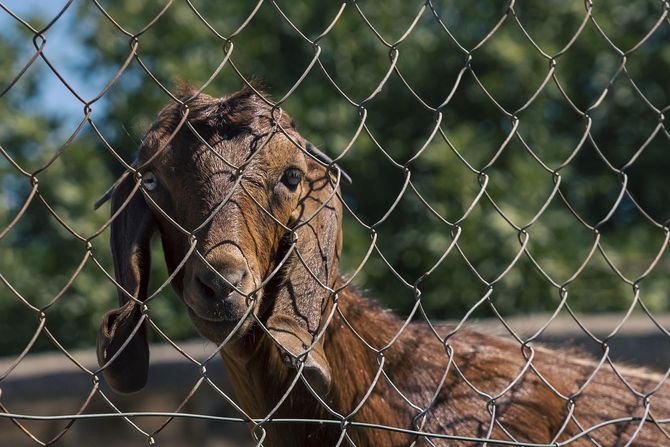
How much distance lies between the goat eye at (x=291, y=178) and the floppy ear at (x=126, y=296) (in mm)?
445

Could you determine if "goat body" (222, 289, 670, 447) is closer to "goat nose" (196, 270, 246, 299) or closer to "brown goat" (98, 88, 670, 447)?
"brown goat" (98, 88, 670, 447)

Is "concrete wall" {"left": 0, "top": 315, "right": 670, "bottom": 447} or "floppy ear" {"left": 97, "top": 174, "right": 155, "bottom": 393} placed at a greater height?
"floppy ear" {"left": 97, "top": 174, "right": 155, "bottom": 393}

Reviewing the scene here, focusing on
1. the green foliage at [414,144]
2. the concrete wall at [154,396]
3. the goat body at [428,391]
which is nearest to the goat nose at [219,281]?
the goat body at [428,391]

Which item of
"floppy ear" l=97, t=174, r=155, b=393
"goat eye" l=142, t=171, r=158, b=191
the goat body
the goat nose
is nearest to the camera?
the goat nose

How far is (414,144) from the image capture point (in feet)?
30.0

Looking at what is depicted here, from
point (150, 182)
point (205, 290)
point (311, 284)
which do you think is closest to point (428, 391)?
point (311, 284)

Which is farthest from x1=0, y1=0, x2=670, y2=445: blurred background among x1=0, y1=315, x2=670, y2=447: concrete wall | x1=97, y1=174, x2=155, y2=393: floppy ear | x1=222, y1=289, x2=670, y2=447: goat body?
x1=97, y1=174, x2=155, y2=393: floppy ear

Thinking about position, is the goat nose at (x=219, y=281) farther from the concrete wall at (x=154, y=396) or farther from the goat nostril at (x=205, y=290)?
the concrete wall at (x=154, y=396)

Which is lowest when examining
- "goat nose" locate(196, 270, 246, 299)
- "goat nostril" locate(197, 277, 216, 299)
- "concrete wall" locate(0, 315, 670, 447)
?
"concrete wall" locate(0, 315, 670, 447)

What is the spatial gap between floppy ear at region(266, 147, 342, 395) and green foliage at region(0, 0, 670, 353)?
15.9 ft

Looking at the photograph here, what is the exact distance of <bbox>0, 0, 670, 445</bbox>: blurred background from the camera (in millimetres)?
8562

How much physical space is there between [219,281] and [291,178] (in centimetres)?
55

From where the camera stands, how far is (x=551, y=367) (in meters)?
4.29

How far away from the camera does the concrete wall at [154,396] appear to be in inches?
258
